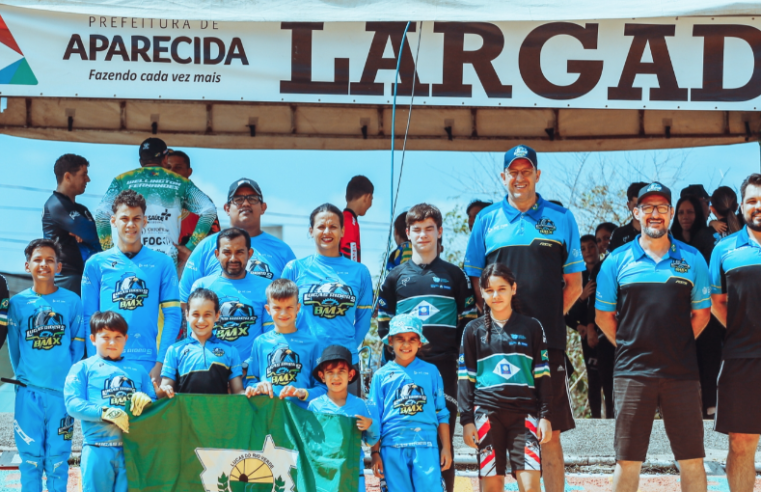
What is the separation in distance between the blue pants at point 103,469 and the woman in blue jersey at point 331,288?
1.44 m

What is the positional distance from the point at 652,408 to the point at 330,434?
2.09 metres

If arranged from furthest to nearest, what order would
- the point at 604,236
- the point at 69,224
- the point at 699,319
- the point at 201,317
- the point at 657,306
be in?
1. the point at 604,236
2. the point at 69,224
3. the point at 699,319
4. the point at 657,306
5. the point at 201,317

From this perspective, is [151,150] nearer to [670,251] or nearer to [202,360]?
[202,360]

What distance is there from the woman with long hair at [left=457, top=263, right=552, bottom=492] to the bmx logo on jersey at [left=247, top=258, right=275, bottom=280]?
1607 mm

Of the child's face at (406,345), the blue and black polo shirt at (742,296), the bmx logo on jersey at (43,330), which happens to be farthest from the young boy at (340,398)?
the blue and black polo shirt at (742,296)

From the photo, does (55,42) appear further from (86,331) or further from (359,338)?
(359,338)

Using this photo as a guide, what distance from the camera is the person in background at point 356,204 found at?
6.67m

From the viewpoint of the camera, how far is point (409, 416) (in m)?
5.16

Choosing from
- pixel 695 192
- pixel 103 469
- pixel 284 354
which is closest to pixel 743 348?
pixel 695 192

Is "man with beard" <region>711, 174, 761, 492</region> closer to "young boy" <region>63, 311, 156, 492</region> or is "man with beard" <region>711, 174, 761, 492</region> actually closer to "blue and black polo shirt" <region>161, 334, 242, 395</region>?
"blue and black polo shirt" <region>161, 334, 242, 395</region>

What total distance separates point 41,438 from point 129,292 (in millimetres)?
1162

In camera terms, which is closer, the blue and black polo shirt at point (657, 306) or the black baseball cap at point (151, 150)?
the blue and black polo shirt at point (657, 306)

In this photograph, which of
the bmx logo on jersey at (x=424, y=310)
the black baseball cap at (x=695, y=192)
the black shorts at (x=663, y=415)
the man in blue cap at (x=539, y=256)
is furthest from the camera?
the black baseball cap at (x=695, y=192)

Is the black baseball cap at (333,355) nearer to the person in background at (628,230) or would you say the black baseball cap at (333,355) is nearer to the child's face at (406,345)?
the child's face at (406,345)
